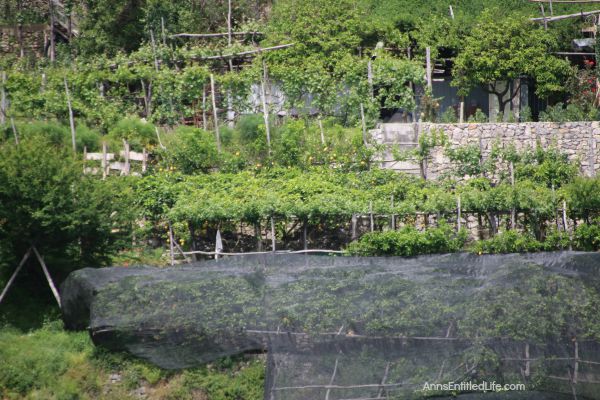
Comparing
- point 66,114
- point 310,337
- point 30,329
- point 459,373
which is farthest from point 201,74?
point 459,373

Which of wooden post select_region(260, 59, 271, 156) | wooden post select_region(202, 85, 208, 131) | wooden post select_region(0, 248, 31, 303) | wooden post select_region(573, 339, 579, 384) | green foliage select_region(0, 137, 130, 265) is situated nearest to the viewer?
wooden post select_region(573, 339, 579, 384)

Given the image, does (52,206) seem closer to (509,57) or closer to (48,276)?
(48,276)

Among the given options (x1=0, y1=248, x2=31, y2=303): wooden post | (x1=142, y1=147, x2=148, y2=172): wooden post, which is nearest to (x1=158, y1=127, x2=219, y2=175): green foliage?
(x1=142, y1=147, x2=148, y2=172): wooden post

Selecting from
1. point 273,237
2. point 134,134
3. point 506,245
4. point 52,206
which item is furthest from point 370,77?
point 52,206

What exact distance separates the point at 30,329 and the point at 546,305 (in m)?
7.63

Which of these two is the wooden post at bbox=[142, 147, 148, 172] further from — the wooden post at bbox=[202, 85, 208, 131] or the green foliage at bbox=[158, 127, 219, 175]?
the wooden post at bbox=[202, 85, 208, 131]

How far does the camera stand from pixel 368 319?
13.4 metres

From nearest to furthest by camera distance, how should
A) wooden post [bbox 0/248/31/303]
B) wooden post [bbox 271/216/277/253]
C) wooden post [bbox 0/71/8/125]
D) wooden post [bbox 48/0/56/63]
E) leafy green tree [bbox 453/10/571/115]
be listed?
wooden post [bbox 0/248/31/303], wooden post [bbox 271/216/277/253], wooden post [bbox 0/71/8/125], leafy green tree [bbox 453/10/571/115], wooden post [bbox 48/0/56/63]

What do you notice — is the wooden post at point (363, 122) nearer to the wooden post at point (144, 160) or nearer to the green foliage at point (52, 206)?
the wooden post at point (144, 160)

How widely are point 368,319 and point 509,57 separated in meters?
10.6

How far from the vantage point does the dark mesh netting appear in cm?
1254

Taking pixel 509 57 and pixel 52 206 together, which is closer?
pixel 52 206

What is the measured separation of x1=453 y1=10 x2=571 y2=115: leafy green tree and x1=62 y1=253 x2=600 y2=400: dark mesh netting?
7.91 m

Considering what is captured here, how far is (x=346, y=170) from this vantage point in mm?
19500
